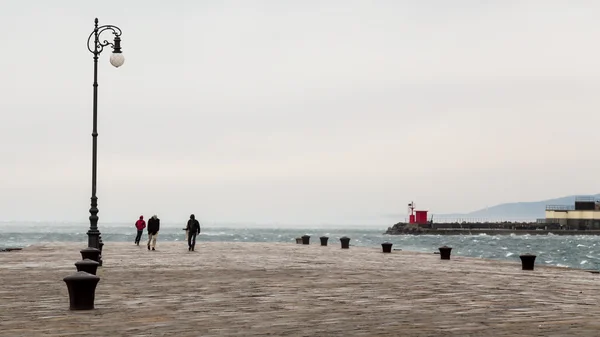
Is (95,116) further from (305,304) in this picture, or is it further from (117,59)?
(305,304)

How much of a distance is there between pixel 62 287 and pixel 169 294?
10.4ft

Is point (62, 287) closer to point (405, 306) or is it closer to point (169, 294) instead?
point (169, 294)

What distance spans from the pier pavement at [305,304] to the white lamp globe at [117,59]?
7547mm

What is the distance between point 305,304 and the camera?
48.1 feet

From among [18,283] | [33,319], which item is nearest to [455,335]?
[33,319]

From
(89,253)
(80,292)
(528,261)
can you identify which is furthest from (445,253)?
(80,292)

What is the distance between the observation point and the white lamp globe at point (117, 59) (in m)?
27.9

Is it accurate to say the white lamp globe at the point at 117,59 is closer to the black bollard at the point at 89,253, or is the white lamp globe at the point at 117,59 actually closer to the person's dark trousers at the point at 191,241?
the black bollard at the point at 89,253

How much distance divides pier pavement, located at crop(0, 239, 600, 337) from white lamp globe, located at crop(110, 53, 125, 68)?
24.8 ft

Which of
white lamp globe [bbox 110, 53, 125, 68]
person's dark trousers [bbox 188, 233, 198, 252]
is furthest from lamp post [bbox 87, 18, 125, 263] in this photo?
person's dark trousers [bbox 188, 233, 198, 252]

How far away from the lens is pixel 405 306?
14.4 meters

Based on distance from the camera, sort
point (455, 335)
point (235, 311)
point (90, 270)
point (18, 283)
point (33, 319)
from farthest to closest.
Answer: point (18, 283), point (90, 270), point (235, 311), point (33, 319), point (455, 335)

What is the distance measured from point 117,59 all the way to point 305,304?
15.9m

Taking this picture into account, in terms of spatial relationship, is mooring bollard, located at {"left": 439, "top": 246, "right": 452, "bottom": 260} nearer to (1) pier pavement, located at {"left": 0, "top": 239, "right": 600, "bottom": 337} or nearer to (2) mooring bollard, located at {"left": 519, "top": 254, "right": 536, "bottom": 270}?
(2) mooring bollard, located at {"left": 519, "top": 254, "right": 536, "bottom": 270}
